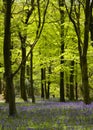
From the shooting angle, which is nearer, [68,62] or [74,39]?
[74,39]

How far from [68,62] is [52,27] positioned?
4.44 metres

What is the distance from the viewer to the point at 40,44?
32.8m

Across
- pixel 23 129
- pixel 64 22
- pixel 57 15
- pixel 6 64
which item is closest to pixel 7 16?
pixel 6 64

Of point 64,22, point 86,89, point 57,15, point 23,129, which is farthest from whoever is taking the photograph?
point 57,15

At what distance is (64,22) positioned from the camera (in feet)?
99.9

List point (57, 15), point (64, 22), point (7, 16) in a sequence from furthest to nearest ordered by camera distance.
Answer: point (57, 15), point (64, 22), point (7, 16)

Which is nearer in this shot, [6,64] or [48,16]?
[6,64]

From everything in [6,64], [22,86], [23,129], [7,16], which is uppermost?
[7,16]

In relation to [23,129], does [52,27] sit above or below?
above

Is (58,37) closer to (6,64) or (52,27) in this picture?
(52,27)

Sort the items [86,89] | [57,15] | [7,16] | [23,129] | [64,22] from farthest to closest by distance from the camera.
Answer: [57,15]
[64,22]
[86,89]
[7,16]
[23,129]

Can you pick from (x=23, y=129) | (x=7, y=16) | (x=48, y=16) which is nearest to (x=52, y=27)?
(x=48, y=16)

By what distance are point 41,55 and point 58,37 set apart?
11.3 ft

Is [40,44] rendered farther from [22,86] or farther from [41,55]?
[22,86]
